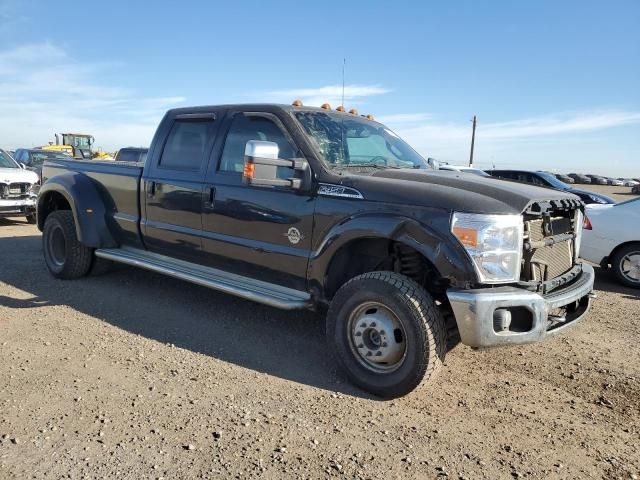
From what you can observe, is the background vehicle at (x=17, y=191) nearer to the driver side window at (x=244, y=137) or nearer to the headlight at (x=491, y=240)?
the driver side window at (x=244, y=137)

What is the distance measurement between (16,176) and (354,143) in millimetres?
9353

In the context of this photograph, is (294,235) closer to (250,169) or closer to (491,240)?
(250,169)

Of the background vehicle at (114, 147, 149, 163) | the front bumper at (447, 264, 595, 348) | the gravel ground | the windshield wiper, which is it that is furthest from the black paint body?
the background vehicle at (114, 147, 149, 163)

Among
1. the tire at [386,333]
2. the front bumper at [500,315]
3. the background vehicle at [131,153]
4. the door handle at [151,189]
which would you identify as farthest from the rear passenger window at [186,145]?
the background vehicle at [131,153]

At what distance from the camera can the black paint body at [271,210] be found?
11.0ft

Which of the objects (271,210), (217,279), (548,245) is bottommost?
(217,279)

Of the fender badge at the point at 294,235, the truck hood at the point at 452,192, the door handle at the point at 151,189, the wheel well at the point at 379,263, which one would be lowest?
the wheel well at the point at 379,263

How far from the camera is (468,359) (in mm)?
4195

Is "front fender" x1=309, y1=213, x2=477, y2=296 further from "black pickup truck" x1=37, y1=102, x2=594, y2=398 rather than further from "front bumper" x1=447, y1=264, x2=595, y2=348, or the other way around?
"front bumper" x1=447, y1=264, x2=595, y2=348

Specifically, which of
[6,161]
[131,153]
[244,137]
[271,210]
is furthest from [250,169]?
[6,161]

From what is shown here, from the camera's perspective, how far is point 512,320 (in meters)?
3.37

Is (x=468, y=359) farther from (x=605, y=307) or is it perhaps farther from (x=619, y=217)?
(x=619, y=217)

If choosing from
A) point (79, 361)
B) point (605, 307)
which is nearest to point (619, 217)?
point (605, 307)

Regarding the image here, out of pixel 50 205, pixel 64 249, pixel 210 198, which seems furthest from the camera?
pixel 50 205
